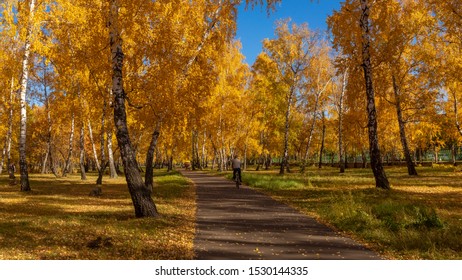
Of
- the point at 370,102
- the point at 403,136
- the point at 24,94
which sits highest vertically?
the point at 24,94

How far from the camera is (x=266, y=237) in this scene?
326 inches

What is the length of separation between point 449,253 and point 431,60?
2279 centimetres

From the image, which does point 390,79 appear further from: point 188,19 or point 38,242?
point 38,242

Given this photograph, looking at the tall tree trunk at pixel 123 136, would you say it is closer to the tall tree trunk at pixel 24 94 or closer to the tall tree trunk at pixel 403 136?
the tall tree trunk at pixel 24 94

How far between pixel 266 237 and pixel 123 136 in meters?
4.89

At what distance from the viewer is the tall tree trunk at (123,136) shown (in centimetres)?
1020

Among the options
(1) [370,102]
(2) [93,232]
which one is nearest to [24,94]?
(2) [93,232]

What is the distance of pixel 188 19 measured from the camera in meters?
16.6

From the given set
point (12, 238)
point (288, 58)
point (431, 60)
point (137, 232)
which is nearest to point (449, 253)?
point (137, 232)

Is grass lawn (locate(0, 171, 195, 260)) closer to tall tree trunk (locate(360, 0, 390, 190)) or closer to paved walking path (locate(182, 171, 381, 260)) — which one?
paved walking path (locate(182, 171, 381, 260))

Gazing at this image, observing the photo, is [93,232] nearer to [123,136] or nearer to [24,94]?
[123,136]

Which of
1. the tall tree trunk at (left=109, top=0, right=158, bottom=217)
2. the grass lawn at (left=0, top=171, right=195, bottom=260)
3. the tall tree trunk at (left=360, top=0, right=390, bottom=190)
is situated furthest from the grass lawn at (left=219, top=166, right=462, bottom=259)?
the tall tree trunk at (left=109, top=0, right=158, bottom=217)

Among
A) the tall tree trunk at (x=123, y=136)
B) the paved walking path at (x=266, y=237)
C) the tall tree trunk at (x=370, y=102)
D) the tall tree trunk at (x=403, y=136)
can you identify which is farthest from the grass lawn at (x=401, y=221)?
the tall tree trunk at (x=403, y=136)

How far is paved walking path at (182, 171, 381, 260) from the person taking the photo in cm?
681
